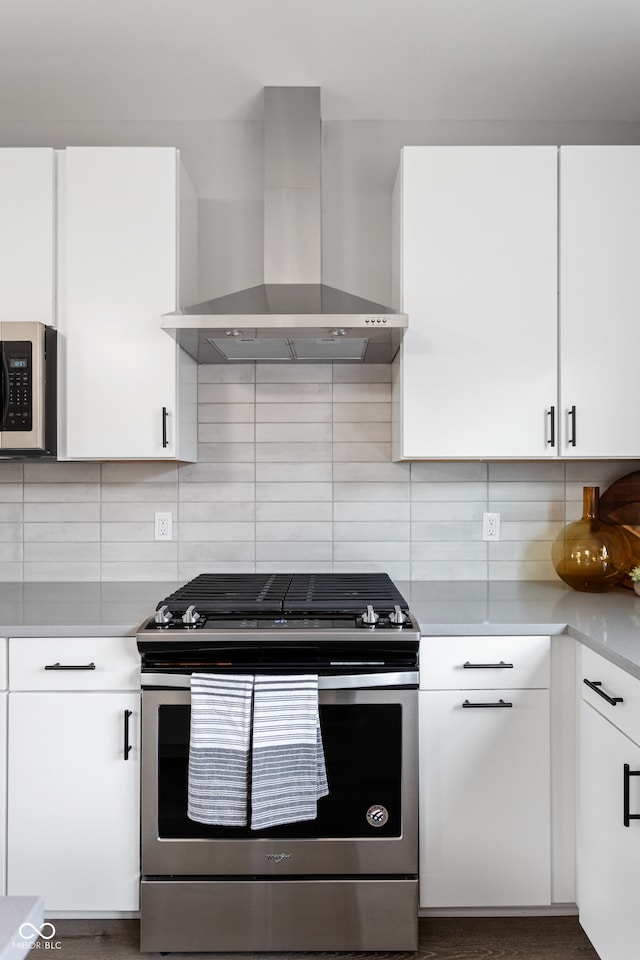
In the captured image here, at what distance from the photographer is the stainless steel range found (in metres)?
1.91

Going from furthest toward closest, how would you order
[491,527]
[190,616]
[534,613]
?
[491,527], [534,613], [190,616]

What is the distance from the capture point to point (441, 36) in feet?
7.09

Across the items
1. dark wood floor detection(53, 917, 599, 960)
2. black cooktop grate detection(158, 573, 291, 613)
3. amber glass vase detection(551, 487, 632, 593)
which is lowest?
dark wood floor detection(53, 917, 599, 960)

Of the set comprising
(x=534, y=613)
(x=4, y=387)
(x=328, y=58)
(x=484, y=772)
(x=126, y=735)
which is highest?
(x=328, y=58)

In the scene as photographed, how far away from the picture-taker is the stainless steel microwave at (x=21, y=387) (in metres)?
2.23

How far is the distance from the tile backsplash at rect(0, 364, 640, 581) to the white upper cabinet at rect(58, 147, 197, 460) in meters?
0.37

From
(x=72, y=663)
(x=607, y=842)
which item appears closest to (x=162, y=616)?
(x=72, y=663)

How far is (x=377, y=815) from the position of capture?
193 cm

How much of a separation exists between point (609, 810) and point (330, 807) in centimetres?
71

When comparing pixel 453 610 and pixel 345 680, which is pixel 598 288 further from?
pixel 345 680

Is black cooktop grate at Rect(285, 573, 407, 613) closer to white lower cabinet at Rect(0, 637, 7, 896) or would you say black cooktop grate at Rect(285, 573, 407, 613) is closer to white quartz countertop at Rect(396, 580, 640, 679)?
white quartz countertop at Rect(396, 580, 640, 679)

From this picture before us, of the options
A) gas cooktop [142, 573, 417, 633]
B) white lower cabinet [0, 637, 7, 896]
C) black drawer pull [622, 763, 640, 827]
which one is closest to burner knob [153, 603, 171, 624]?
gas cooktop [142, 573, 417, 633]

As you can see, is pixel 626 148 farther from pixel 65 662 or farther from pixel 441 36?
pixel 65 662

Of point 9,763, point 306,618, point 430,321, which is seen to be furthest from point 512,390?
point 9,763
